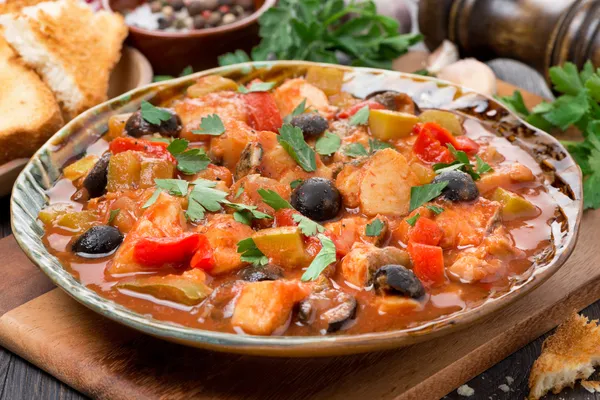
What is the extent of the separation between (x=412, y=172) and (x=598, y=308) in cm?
126

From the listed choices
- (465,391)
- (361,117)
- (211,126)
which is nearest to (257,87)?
(211,126)

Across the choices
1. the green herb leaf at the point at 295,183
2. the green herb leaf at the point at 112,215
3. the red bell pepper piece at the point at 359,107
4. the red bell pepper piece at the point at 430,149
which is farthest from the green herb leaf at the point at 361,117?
the green herb leaf at the point at 112,215

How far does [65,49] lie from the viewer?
5.49 metres

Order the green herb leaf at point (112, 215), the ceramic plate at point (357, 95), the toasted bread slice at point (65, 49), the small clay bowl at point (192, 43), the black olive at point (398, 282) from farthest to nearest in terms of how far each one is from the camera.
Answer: the small clay bowl at point (192, 43) → the toasted bread slice at point (65, 49) → the green herb leaf at point (112, 215) → the black olive at point (398, 282) → the ceramic plate at point (357, 95)

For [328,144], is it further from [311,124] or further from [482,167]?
[482,167]

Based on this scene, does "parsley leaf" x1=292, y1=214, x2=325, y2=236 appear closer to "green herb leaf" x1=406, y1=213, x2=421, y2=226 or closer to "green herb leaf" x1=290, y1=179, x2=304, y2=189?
"green herb leaf" x1=290, y1=179, x2=304, y2=189

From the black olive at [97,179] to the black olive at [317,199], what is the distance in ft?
3.47

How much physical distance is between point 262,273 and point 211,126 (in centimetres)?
130

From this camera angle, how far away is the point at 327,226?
368 centimetres

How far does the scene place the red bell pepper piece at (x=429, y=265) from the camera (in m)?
3.38

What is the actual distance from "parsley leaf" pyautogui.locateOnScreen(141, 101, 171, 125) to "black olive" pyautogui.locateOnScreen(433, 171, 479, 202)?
Answer: 1675mm

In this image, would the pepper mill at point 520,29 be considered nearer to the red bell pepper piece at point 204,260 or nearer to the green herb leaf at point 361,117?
the green herb leaf at point 361,117

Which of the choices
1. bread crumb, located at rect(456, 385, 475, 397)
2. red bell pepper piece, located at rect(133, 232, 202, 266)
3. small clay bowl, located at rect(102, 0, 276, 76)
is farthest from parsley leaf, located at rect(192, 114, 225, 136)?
small clay bowl, located at rect(102, 0, 276, 76)

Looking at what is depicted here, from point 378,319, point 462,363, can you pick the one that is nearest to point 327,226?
point 378,319
